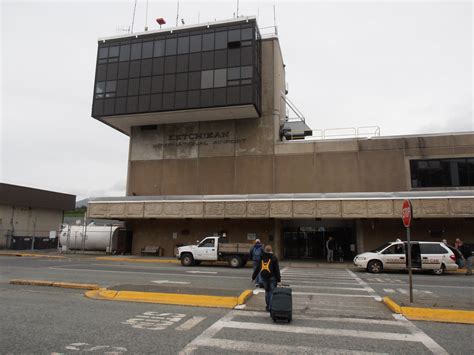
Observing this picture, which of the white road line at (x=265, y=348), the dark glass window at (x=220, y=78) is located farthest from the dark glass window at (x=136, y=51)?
the white road line at (x=265, y=348)

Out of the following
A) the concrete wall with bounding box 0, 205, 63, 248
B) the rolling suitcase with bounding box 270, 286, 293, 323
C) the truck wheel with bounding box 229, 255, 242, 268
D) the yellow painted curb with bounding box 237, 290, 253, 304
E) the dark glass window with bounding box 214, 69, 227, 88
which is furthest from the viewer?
the concrete wall with bounding box 0, 205, 63, 248

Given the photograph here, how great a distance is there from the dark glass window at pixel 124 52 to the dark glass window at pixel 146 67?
1821 millimetres

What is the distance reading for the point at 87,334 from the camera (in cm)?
673

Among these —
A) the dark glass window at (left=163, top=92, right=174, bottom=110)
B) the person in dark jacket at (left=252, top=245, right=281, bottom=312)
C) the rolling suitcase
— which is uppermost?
the dark glass window at (left=163, top=92, right=174, bottom=110)

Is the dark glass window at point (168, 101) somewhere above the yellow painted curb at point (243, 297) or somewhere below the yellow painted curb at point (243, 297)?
above

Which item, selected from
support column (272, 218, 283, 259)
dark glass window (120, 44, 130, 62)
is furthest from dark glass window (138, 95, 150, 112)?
support column (272, 218, 283, 259)

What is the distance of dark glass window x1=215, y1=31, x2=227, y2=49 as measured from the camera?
3247cm

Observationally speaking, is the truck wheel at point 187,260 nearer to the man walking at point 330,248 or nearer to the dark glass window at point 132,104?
the man walking at point 330,248

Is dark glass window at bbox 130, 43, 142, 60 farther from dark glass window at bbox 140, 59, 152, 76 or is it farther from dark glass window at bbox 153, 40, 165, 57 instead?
dark glass window at bbox 153, 40, 165, 57

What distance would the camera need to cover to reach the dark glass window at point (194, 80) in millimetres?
32094

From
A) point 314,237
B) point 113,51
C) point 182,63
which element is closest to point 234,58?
point 182,63

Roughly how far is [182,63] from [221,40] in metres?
4.05

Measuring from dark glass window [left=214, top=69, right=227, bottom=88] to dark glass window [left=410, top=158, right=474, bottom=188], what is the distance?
1677 cm

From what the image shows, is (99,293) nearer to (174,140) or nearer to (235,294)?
(235,294)
